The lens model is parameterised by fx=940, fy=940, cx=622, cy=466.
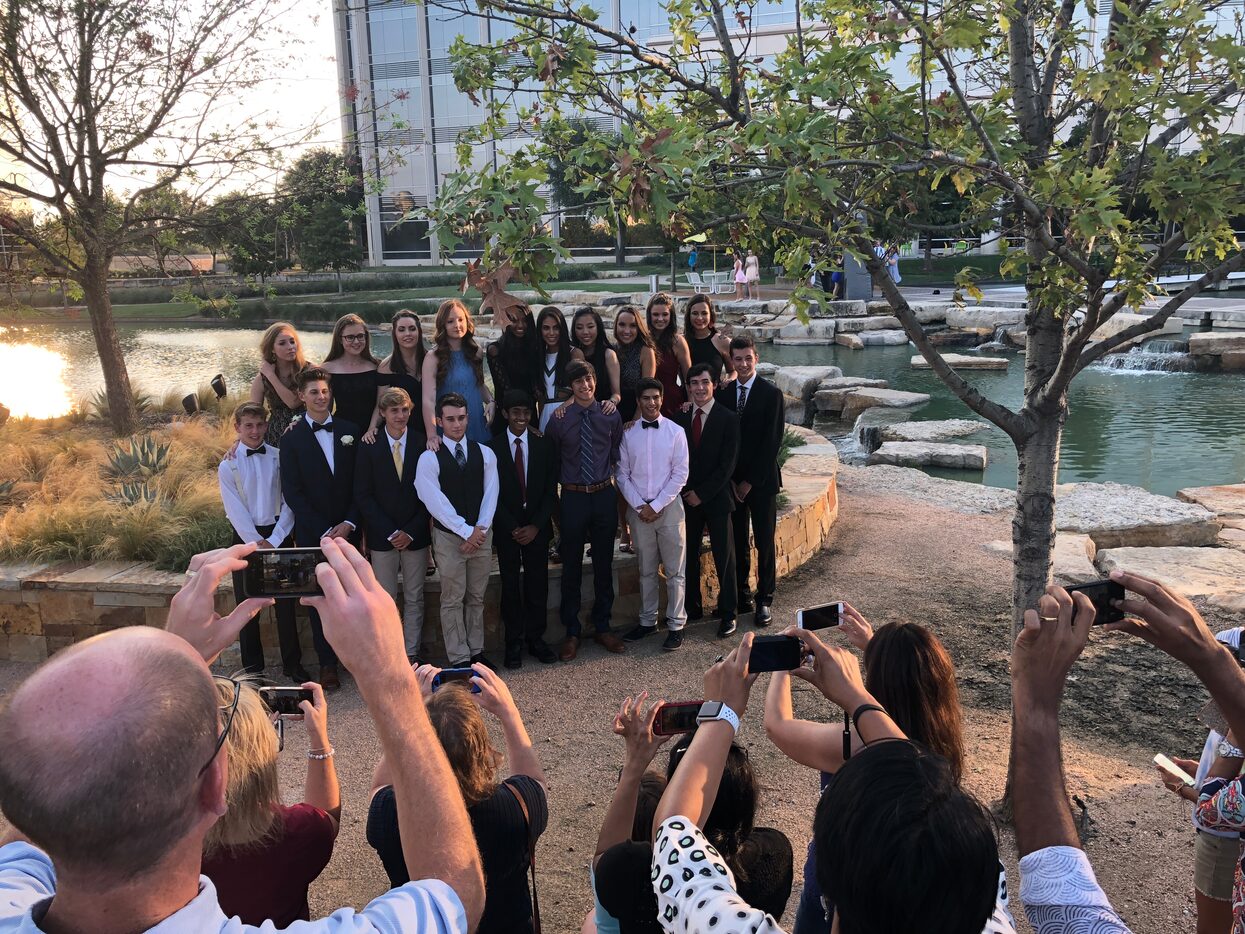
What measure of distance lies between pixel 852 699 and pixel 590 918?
35.1 inches

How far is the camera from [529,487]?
230 inches

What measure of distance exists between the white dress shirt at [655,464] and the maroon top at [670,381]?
31.8 inches

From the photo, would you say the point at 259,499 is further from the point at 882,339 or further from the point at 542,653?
the point at 882,339

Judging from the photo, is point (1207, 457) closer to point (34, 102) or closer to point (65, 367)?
point (34, 102)

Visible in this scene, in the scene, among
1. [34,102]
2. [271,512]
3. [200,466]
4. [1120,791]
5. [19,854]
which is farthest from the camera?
[34,102]

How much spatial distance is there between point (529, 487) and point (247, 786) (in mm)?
3677

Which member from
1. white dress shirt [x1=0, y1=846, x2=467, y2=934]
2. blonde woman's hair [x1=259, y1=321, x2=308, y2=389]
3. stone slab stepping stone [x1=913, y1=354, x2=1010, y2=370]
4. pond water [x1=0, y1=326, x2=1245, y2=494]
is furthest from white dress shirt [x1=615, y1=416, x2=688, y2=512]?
stone slab stepping stone [x1=913, y1=354, x2=1010, y2=370]

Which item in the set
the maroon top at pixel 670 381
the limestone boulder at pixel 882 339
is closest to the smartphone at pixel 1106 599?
the maroon top at pixel 670 381

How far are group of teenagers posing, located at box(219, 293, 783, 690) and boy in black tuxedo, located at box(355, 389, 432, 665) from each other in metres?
0.01

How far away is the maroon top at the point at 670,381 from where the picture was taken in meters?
6.85

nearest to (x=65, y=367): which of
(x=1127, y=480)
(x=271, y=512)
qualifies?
(x=271, y=512)

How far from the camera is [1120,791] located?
4.23 meters

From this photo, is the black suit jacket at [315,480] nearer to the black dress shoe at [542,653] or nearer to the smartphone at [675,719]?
the black dress shoe at [542,653]

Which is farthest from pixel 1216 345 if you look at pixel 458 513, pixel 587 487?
pixel 458 513
